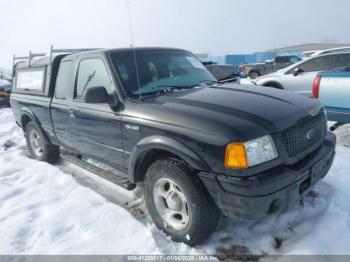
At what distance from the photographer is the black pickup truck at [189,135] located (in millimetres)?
2355

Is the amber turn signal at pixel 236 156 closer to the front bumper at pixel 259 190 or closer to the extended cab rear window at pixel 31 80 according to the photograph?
the front bumper at pixel 259 190

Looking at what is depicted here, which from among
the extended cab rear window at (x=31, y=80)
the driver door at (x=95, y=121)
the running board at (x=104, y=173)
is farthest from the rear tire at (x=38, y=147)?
the driver door at (x=95, y=121)

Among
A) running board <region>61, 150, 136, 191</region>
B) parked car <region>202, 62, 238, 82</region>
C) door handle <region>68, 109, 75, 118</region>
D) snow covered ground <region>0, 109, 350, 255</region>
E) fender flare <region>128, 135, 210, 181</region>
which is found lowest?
snow covered ground <region>0, 109, 350, 255</region>

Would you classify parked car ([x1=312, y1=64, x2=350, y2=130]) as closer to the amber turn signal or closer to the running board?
the amber turn signal

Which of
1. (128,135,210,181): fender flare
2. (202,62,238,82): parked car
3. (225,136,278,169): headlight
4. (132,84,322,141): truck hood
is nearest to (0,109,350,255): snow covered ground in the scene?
(128,135,210,181): fender flare

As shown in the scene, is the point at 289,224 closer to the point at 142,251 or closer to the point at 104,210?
the point at 142,251

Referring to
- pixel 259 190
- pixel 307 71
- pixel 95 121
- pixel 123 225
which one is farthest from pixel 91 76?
pixel 307 71

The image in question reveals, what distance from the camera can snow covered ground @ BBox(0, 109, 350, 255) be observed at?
9.14 feet

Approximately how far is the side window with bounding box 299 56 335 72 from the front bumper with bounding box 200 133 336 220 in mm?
6238

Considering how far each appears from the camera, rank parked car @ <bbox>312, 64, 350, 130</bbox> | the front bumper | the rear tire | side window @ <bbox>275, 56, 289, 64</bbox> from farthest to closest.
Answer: side window @ <bbox>275, 56, 289, 64</bbox> → the rear tire → parked car @ <bbox>312, 64, 350, 130</bbox> → the front bumper

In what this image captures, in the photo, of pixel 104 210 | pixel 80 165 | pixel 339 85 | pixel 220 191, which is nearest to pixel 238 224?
pixel 220 191

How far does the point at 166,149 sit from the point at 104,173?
2.05 meters

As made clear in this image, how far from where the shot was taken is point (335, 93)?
4.91m

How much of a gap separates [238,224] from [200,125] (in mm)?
1302
